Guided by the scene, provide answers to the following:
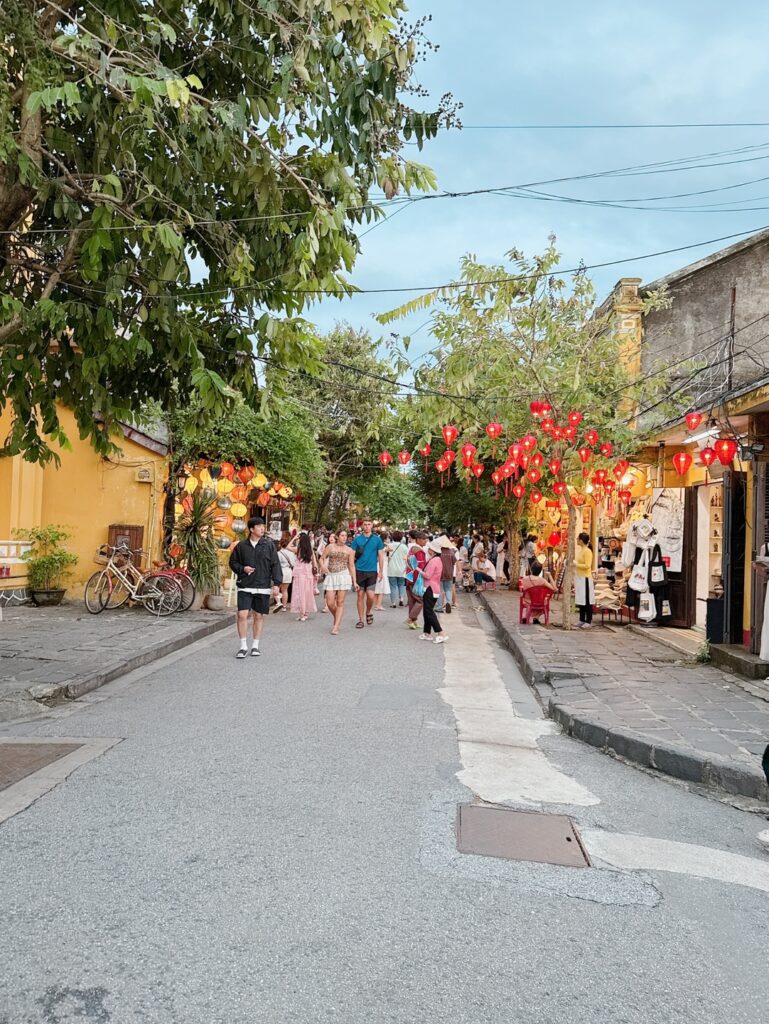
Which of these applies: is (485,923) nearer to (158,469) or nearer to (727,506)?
(727,506)

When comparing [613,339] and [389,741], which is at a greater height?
[613,339]

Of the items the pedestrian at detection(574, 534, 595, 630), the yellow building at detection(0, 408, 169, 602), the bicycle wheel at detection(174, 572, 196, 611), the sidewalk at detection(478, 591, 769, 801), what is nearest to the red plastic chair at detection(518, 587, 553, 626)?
the pedestrian at detection(574, 534, 595, 630)

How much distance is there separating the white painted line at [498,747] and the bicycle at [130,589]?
723 cm

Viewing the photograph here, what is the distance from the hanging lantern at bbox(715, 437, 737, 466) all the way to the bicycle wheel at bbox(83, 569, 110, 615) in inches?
459

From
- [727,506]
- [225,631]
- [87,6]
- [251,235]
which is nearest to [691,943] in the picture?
[251,235]

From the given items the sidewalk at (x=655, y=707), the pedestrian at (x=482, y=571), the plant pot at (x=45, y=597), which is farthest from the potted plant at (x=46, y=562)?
the pedestrian at (x=482, y=571)

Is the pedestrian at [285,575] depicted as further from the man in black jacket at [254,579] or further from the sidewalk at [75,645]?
the man in black jacket at [254,579]

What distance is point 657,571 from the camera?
16.4 metres

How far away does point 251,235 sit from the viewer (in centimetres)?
818

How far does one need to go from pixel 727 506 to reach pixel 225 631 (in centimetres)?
896

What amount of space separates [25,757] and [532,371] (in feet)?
35.3

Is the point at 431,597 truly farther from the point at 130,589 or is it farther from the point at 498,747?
the point at 498,747

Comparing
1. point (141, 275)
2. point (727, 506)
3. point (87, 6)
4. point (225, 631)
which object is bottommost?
point (225, 631)

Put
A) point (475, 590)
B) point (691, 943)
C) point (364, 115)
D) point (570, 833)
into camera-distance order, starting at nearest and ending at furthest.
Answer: point (691, 943), point (570, 833), point (364, 115), point (475, 590)
